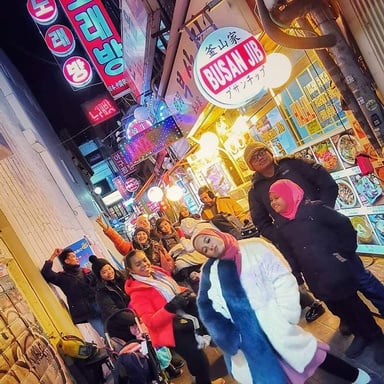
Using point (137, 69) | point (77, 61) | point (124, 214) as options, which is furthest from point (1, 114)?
point (124, 214)

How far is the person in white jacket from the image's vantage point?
283cm

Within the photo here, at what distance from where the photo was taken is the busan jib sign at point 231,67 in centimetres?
562

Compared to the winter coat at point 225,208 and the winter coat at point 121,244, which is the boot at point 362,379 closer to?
the winter coat at point 225,208

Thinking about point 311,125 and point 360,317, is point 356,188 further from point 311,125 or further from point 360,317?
point 360,317

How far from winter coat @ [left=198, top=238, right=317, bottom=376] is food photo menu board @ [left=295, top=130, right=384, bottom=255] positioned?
3545 mm

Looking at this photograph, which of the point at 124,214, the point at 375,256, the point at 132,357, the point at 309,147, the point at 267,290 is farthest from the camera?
the point at 124,214

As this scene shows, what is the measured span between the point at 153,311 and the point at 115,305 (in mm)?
1415

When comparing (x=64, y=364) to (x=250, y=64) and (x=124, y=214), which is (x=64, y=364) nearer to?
(x=250, y=64)

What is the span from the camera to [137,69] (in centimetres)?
1260

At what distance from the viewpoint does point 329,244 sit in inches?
150

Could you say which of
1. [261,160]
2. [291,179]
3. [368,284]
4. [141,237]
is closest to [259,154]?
[261,160]

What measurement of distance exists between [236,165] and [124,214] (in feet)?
112

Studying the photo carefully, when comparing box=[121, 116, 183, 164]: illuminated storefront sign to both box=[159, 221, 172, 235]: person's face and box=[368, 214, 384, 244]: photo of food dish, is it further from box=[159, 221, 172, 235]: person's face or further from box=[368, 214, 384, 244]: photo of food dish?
box=[368, 214, 384, 244]: photo of food dish

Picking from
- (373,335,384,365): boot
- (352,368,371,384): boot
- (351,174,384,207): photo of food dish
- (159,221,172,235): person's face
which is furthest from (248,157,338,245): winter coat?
(159,221,172,235): person's face
